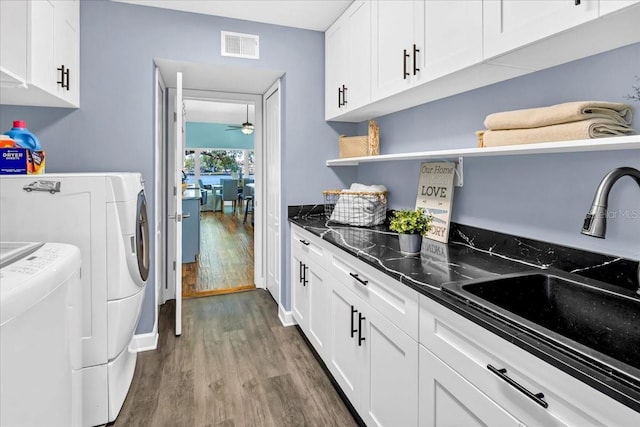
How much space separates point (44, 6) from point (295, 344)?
8.35 ft

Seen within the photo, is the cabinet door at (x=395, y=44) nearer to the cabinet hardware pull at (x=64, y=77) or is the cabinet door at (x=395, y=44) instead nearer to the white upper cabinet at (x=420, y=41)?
the white upper cabinet at (x=420, y=41)

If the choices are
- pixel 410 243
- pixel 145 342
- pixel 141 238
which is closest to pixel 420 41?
pixel 410 243

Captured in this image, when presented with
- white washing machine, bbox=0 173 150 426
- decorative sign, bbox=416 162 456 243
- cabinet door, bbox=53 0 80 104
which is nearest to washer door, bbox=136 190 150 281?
white washing machine, bbox=0 173 150 426

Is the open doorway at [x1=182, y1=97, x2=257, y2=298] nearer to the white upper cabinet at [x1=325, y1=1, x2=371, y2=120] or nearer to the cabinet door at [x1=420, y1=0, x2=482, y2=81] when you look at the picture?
the white upper cabinet at [x1=325, y1=1, x2=371, y2=120]

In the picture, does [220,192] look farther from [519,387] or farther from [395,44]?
[519,387]

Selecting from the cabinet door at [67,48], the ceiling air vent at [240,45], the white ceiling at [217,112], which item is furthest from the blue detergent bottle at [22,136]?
the white ceiling at [217,112]

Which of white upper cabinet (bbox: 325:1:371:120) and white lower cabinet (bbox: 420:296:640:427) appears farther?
white upper cabinet (bbox: 325:1:371:120)

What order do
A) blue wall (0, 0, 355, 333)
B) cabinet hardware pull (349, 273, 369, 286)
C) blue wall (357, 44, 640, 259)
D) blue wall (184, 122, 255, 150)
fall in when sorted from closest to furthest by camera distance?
blue wall (357, 44, 640, 259), cabinet hardware pull (349, 273, 369, 286), blue wall (0, 0, 355, 333), blue wall (184, 122, 255, 150)

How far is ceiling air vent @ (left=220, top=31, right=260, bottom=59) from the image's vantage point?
2777mm

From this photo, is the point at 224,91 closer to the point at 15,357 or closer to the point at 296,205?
the point at 296,205

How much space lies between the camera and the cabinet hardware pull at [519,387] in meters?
0.82

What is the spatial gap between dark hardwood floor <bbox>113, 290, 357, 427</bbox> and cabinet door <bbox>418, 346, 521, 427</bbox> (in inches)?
31.9

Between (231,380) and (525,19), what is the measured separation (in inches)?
92.0

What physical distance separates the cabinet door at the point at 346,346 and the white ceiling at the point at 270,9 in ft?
6.39
